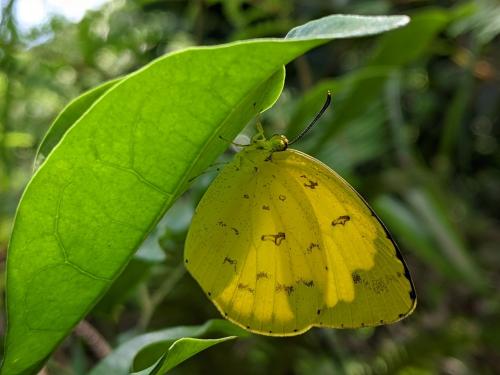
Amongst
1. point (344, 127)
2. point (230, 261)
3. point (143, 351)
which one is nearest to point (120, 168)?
point (143, 351)

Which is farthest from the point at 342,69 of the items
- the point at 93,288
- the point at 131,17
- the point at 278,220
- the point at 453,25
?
the point at 93,288

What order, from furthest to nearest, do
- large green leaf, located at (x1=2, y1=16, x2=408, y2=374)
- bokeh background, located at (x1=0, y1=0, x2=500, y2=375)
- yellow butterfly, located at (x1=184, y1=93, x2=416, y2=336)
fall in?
1. bokeh background, located at (x1=0, y1=0, x2=500, y2=375)
2. yellow butterfly, located at (x1=184, y1=93, x2=416, y2=336)
3. large green leaf, located at (x1=2, y1=16, x2=408, y2=374)

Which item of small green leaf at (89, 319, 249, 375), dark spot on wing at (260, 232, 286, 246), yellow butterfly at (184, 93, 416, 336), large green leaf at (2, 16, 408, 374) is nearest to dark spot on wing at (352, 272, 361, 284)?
yellow butterfly at (184, 93, 416, 336)

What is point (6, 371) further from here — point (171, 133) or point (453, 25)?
point (453, 25)

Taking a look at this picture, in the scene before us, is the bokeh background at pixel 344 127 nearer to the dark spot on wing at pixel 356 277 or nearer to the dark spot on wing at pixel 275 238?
the dark spot on wing at pixel 275 238

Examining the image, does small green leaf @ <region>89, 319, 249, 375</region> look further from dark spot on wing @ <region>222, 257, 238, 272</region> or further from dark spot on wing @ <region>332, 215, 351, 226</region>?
dark spot on wing @ <region>332, 215, 351, 226</region>

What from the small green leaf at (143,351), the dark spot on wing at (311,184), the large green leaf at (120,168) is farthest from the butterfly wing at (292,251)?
the large green leaf at (120,168)

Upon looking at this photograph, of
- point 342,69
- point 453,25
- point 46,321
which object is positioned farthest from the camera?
point 342,69
